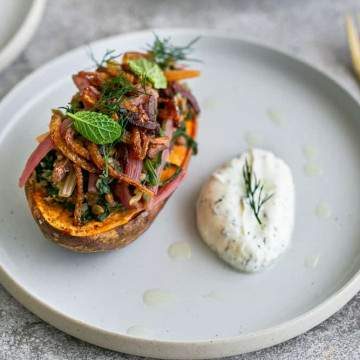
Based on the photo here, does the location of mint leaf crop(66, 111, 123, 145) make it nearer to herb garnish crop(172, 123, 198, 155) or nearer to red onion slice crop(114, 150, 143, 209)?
red onion slice crop(114, 150, 143, 209)

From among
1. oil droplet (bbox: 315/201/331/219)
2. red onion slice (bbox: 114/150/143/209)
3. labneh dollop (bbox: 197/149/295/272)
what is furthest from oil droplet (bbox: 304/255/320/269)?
red onion slice (bbox: 114/150/143/209)

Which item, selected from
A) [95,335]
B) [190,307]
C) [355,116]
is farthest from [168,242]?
[355,116]

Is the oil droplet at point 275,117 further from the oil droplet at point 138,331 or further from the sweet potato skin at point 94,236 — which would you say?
the oil droplet at point 138,331

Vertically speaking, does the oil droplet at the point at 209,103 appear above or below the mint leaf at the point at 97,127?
below

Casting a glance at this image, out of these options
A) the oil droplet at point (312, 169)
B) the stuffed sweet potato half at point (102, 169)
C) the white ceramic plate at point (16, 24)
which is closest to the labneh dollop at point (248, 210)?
the oil droplet at point (312, 169)

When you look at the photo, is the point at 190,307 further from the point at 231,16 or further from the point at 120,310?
the point at 231,16
